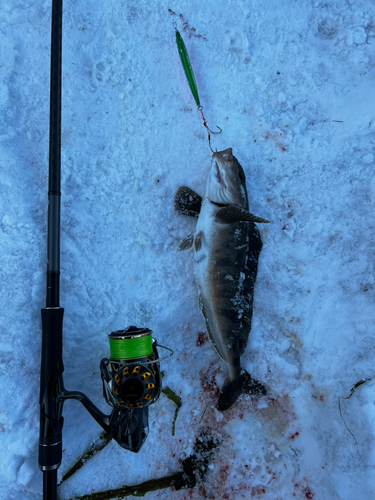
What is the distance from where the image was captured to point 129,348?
96.5 inches

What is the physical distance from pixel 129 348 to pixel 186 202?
4.57 feet

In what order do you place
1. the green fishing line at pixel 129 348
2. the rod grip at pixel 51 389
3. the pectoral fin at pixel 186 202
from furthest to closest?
the pectoral fin at pixel 186 202, the green fishing line at pixel 129 348, the rod grip at pixel 51 389

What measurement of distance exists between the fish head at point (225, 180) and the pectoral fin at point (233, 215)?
0.45ft

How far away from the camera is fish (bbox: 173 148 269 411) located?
2.92 m

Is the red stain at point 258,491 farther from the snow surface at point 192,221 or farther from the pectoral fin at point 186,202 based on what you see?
the pectoral fin at point 186,202

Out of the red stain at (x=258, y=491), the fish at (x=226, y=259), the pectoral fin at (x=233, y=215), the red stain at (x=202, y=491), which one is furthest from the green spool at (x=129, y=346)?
the red stain at (x=258, y=491)

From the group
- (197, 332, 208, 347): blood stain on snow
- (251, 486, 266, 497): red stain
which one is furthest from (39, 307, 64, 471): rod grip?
(251, 486, 266, 497): red stain

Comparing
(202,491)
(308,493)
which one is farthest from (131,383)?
(308,493)

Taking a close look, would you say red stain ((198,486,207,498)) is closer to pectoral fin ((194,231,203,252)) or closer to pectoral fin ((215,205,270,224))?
pectoral fin ((194,231,203,252))

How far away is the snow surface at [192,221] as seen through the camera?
2.86 m

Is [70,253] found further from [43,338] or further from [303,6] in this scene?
[303,6]

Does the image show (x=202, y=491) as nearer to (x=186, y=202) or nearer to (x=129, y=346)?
(x=129, y=346)

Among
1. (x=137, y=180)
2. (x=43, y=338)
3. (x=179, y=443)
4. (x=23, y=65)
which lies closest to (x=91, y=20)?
(x=23, y=65)

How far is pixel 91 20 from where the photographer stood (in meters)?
3.10
